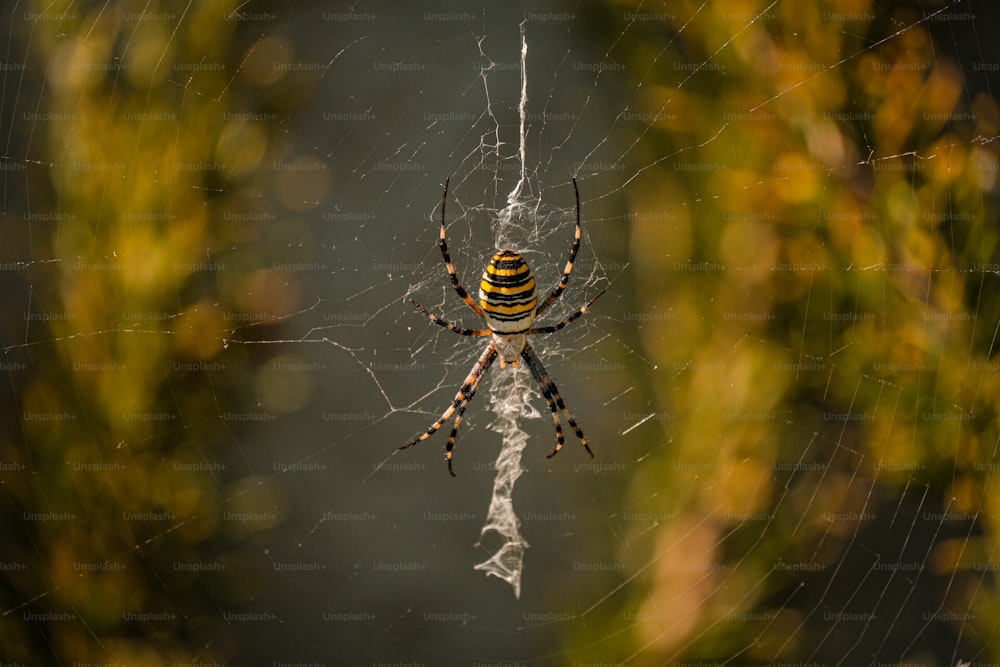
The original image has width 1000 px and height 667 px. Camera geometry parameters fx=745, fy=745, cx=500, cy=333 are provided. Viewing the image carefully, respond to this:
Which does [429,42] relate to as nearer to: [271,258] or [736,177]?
[271,258]

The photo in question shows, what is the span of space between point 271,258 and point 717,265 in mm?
2620

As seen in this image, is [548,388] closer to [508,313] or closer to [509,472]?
[509,472]

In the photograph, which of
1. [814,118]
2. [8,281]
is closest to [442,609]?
[8,281]

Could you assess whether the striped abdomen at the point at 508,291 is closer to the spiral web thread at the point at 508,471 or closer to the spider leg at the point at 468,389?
the spider leg at the point at 468,389

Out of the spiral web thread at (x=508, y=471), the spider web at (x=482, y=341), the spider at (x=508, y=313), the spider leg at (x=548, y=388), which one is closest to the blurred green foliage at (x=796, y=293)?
the spider web at (x=482, y=341)

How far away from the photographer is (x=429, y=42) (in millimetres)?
4043

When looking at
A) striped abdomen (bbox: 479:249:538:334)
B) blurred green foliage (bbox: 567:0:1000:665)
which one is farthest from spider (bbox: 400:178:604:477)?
blurred green foliage (bbox: 567:0:1000:665)

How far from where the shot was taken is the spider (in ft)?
8.82

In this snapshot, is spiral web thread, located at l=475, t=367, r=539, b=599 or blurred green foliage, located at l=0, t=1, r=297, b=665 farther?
spiral web thread, located at l=475, t=367, r=539, b=599

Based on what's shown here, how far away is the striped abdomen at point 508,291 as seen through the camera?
266cm

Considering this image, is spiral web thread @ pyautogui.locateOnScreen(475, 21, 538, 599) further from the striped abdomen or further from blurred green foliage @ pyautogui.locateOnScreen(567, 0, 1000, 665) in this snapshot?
blurred green foliage @ pyautogui.locateOnScreen(567, 0, 1000, 665)

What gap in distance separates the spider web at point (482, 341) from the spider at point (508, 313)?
299 millimetres

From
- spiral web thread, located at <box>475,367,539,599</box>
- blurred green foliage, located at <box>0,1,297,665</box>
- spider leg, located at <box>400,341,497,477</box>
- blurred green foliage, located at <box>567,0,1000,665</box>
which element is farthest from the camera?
spiral web thread, located at <box>475,367,539,599</box>

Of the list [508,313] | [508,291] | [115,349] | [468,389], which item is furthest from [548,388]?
[115,349]
